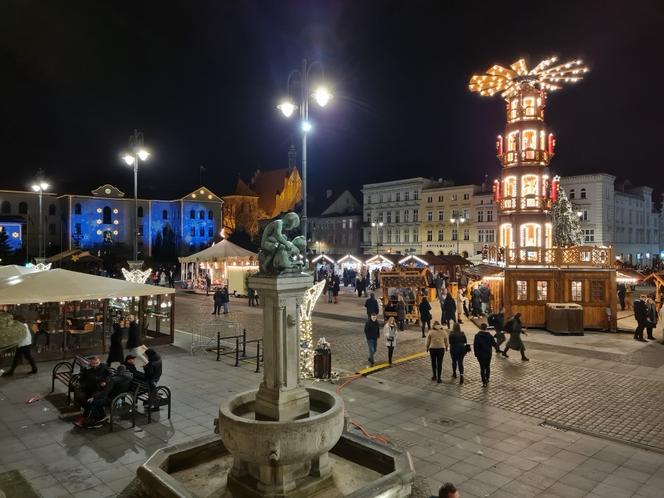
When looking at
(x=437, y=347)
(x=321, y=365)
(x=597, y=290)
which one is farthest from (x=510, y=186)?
(x=321, y=365)

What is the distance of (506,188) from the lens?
26.5 meters

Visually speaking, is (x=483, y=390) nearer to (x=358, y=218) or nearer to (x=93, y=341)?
(x=93, y=341)

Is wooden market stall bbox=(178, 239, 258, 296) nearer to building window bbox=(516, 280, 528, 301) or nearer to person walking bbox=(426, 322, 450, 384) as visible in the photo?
building window bbox=(516, 280, 528, 301)

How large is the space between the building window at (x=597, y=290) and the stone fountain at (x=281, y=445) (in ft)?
57.0

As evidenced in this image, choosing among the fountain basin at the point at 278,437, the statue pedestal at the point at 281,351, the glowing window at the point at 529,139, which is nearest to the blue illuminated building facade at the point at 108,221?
the glowing window at the point at 529,139

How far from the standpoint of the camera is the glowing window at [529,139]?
2573 centimetres

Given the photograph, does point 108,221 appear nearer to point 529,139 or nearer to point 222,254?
point 222,254

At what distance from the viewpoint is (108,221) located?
2635 inches

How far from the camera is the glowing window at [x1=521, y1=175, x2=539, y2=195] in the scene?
84.5 ft

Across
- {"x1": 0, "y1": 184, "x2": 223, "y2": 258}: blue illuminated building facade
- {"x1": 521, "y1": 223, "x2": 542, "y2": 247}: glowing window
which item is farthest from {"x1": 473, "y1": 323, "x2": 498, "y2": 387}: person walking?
{"x1": 0, "y1": 184, "x2": 223, "y2": 258}: blue illuminated building facade

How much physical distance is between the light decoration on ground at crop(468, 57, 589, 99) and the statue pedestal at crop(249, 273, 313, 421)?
24242 millimetres

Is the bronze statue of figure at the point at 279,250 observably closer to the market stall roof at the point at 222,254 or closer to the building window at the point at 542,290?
the building window at the point at 542,290

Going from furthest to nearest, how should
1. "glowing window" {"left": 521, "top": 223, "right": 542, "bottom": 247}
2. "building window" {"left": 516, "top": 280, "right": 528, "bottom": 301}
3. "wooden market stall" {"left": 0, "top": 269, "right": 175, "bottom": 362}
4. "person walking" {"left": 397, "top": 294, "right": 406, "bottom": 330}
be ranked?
1. "glowing window" {"left": 521, "top": 223, "right": 542, "bottom": 247}
2. "building window" {"left": 516, "top": 280, "right": 528, "bottom": 301}
3. "person walking" {"left": 397, "top": 294, "right": 406, "bottom": 330}
4. "wooden market stall" {"left": 0, "top": 269, "right": 175, "bottom": 362}

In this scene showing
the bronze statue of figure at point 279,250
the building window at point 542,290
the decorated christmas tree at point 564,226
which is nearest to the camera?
the bronze statue of figure at point 279,250
